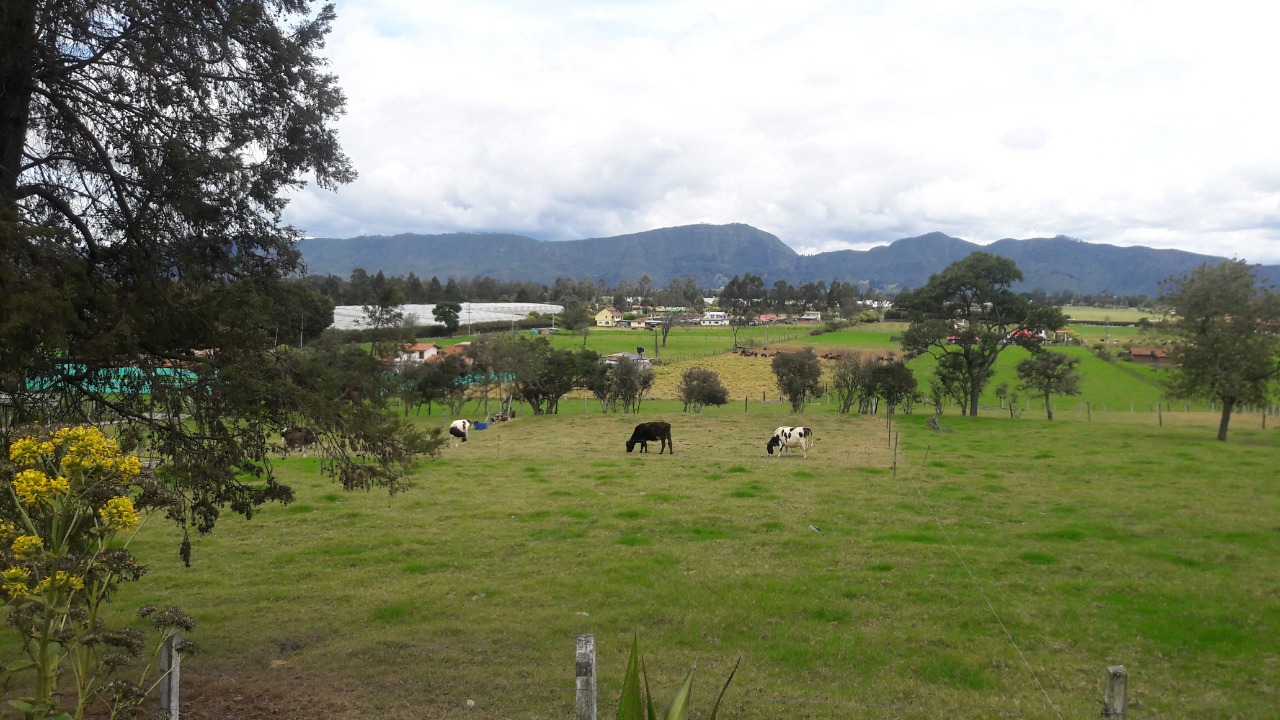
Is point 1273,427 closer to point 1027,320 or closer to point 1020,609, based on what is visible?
point 1027,320

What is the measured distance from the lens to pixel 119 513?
427 cm

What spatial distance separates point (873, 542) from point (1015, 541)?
272cm

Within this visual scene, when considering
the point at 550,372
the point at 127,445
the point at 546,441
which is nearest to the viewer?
the point at 127,445

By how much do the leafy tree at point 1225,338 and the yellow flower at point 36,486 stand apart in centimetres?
3698

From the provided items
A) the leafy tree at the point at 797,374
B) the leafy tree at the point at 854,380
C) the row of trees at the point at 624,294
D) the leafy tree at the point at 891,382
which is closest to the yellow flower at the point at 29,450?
the leafy tree at the point at 891,382

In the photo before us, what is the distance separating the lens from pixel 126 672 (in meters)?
7.87

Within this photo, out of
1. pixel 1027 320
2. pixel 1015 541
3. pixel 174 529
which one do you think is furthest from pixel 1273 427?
pixel 174 529

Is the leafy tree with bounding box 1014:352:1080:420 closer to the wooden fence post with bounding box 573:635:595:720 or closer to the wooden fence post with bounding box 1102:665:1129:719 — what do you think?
the wooden fence post with bounding box 1102:665:1129:719

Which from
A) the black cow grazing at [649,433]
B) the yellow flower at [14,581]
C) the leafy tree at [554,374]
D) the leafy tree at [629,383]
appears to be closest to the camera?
the yellow flower at [14,581]

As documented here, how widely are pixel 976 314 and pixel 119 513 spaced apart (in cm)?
4393

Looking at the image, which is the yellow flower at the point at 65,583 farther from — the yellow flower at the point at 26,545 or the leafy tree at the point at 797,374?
the leafy tree at the point at 797,374

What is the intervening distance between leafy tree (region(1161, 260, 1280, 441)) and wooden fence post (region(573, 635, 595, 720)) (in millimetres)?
34129

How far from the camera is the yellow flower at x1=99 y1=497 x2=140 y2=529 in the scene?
4223 millimetres

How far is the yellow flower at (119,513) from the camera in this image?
4.22m
